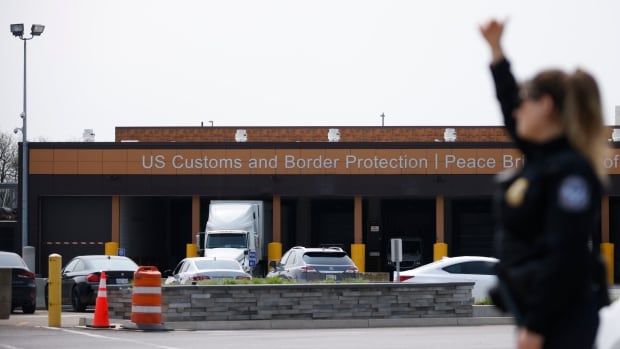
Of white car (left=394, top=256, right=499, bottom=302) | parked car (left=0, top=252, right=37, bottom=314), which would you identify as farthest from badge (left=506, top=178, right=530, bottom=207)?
parked car (left=0, top=252, right=37, bottom=314)

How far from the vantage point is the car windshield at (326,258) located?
35.4 meters

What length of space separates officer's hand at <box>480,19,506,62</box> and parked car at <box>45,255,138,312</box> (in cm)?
2487

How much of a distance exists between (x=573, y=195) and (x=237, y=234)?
40.4 metres

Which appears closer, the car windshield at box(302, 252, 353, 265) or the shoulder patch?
the shoulder patch

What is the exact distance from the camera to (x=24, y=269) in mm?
29641

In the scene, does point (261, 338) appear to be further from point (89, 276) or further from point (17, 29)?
point (17, 29)

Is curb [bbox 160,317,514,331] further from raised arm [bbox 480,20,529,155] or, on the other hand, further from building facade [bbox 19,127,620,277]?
building facade [bbox 19,127,620,277]

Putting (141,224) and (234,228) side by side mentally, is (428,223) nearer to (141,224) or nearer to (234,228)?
(141,224)

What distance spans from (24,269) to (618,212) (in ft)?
110

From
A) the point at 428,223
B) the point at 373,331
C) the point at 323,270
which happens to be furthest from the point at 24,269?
the point at 428,223

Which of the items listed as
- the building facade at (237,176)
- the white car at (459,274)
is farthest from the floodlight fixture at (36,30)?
Answer: the white car at (459,274)

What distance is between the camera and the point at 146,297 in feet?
71.8

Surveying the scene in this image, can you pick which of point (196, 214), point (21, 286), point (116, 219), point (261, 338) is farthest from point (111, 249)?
point (261, 338)

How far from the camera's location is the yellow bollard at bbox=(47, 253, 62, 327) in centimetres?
2311
